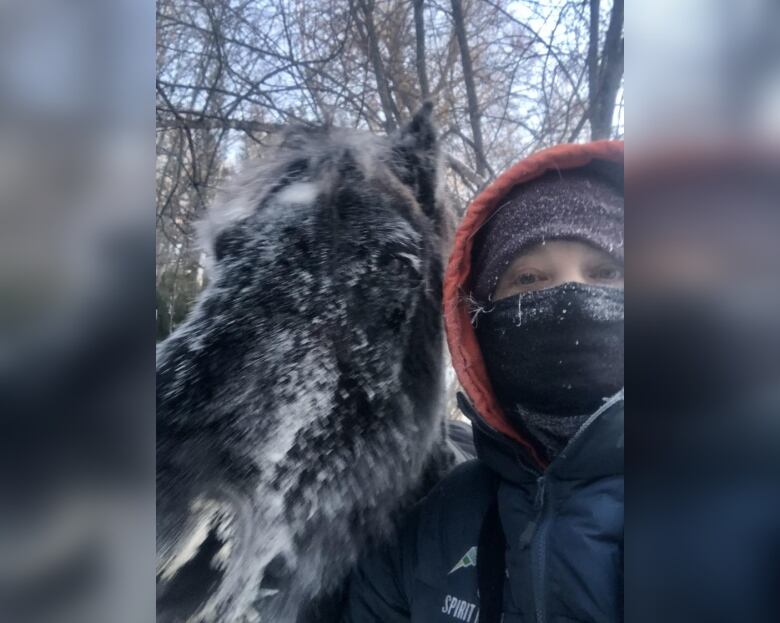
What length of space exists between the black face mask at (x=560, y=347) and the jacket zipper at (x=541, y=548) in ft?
0.40

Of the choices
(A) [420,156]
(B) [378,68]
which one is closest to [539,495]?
(A) [420,156]

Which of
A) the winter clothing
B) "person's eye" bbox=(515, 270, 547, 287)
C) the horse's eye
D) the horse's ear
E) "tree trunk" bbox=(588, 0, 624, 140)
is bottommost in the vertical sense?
the winter clothing

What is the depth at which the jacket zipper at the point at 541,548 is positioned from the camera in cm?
95

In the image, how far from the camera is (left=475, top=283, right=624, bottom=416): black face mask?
941 mm

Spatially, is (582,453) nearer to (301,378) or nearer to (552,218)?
(552,218)

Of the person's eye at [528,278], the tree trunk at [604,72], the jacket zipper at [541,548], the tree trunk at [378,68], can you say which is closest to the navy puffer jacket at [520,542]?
the jacket zipper at [541,548]

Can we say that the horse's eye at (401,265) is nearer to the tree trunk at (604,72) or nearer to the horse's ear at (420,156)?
the horse's ear at (420,156)

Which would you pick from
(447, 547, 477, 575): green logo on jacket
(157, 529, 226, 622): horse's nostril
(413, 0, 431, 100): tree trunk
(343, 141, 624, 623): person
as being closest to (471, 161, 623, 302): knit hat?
(343, 141, 624, 623): person

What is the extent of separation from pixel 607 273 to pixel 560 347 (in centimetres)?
13

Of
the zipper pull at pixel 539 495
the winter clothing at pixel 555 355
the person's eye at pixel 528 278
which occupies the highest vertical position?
the person's eye at pixel 528 278

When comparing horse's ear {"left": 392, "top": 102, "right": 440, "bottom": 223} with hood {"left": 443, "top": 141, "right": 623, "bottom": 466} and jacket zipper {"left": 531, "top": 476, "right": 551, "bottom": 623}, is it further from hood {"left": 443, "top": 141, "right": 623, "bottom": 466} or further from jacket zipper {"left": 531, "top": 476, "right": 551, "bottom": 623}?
jacket zipper {"left": 531, "top": 476, "right": 551, "bottom": 623}

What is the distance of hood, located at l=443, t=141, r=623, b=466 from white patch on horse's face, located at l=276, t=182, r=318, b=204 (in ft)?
0.86

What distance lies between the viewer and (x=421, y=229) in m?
1.21
